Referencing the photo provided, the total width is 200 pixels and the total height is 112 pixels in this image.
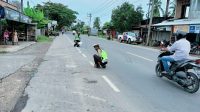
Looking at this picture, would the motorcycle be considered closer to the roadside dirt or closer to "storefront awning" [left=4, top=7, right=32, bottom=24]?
the roadside dirt

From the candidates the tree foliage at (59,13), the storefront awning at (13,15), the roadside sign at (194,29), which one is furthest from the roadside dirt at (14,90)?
the tree foliage at (59,13)

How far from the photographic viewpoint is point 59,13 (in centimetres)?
11419

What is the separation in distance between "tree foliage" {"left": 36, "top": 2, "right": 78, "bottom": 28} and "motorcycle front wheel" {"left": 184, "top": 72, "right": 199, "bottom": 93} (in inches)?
4027

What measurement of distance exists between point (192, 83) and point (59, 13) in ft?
350

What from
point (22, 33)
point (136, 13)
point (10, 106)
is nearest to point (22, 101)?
point (10, 106)

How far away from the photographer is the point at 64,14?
115312mm

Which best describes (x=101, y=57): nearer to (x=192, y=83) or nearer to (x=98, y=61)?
(x=98, y=61)

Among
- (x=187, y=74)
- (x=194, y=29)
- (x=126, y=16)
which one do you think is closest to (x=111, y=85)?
(x=187, y=74)

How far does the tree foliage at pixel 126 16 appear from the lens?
213ft

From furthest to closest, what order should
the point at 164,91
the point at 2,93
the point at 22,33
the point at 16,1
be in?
the point at 16,1 < the point at 22,33 < the point at 164,91 < the point at 2,93

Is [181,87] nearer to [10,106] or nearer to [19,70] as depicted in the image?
[10,106]

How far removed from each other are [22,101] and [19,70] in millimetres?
5983

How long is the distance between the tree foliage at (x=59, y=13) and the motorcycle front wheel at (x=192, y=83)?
336ft

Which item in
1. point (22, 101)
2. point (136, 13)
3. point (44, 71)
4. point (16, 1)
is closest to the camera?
point (22, 101)
